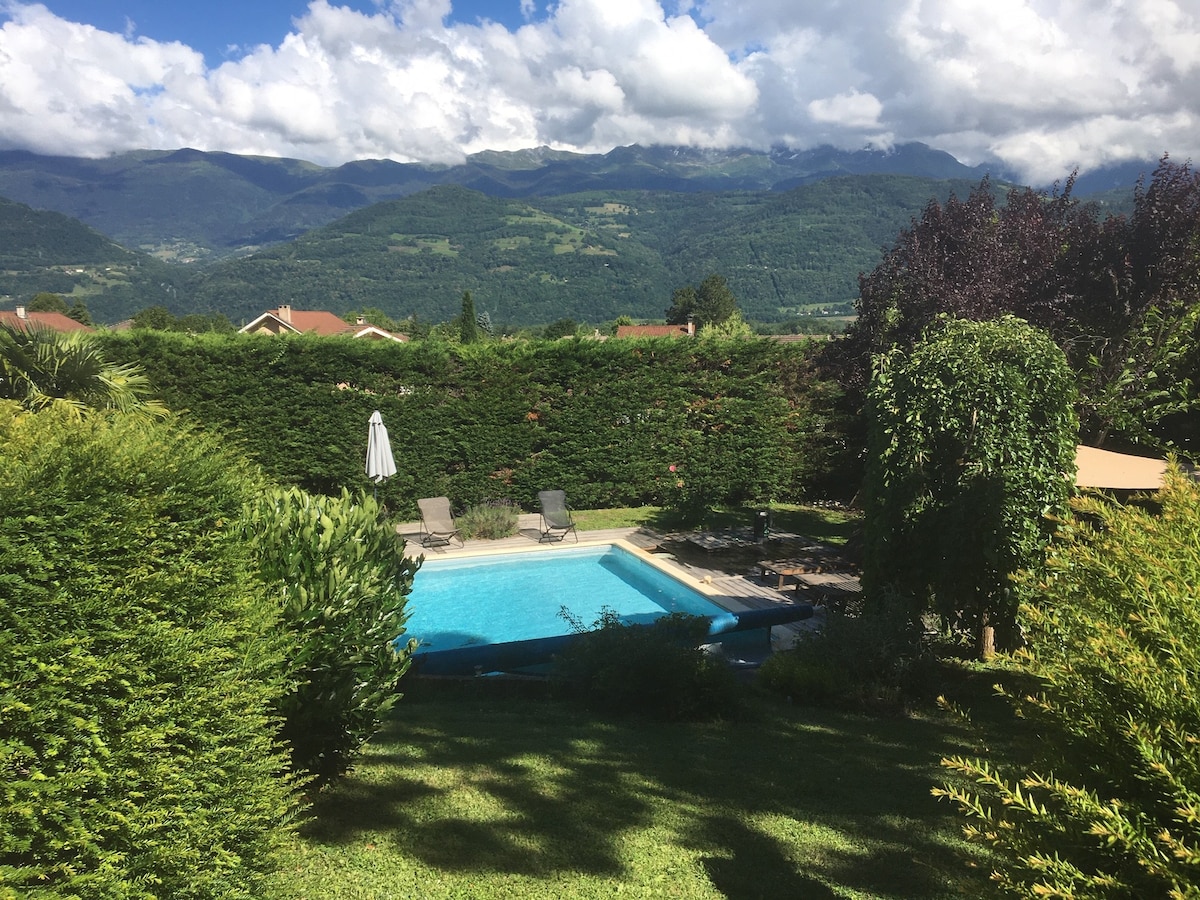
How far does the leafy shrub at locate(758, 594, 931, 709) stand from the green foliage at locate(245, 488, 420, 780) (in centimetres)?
389

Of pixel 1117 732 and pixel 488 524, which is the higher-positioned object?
pixel 1117 732

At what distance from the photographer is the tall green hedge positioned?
12320mm

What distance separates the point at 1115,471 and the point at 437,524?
32.0 ft

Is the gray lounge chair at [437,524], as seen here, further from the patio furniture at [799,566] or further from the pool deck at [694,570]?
the patio furniture at [799,566]

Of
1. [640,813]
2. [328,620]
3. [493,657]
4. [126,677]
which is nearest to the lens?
[126,677]

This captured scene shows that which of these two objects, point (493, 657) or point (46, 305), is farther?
point (46, 305)

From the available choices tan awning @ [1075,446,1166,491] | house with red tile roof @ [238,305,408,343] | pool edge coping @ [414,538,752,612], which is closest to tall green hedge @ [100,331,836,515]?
pool edge coping @ [414,538,752,612]

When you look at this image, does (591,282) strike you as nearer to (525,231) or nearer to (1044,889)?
(525,231)

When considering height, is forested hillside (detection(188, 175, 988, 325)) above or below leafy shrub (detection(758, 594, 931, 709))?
above

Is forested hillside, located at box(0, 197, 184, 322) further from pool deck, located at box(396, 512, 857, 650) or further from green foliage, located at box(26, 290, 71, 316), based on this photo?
pool deck, located at box(396, 512, 857, 650)

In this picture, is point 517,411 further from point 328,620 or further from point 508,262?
point 508,262

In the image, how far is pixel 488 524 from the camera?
1269cm

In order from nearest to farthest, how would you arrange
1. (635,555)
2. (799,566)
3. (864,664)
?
(864,664), (799,566), (635,555)

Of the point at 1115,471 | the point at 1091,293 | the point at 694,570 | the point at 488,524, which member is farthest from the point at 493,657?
the point at 1091,293
